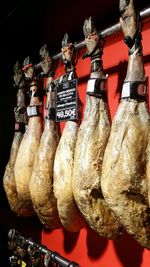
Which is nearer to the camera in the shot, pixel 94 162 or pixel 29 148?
pixel 94 162

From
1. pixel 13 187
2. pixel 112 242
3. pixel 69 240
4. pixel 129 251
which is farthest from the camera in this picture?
pixel 69 240

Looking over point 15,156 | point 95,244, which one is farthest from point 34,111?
point 95,244

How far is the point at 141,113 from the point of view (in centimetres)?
129

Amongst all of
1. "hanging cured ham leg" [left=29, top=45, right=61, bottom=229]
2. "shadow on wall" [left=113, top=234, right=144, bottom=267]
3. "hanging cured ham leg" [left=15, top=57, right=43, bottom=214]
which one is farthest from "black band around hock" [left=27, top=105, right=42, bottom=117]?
"shadow on wall" [left=113, top=234, right=144, bottom=267]

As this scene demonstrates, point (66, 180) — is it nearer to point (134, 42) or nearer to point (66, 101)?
point (66, 101)

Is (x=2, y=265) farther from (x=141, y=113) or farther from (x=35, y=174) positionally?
(x=141, y=113)

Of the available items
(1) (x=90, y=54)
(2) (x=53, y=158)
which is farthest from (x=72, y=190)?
(1) (x=90, y=54)

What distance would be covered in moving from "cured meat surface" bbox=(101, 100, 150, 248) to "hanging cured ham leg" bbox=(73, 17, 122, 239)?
124mm

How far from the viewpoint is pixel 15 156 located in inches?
84.5

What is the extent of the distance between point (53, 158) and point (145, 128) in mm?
670

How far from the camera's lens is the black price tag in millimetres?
1702

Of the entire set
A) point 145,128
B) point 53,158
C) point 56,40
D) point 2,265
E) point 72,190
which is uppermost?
point 56,40

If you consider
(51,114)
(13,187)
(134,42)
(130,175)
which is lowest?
(13,187)

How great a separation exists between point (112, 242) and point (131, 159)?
30.6 inches
